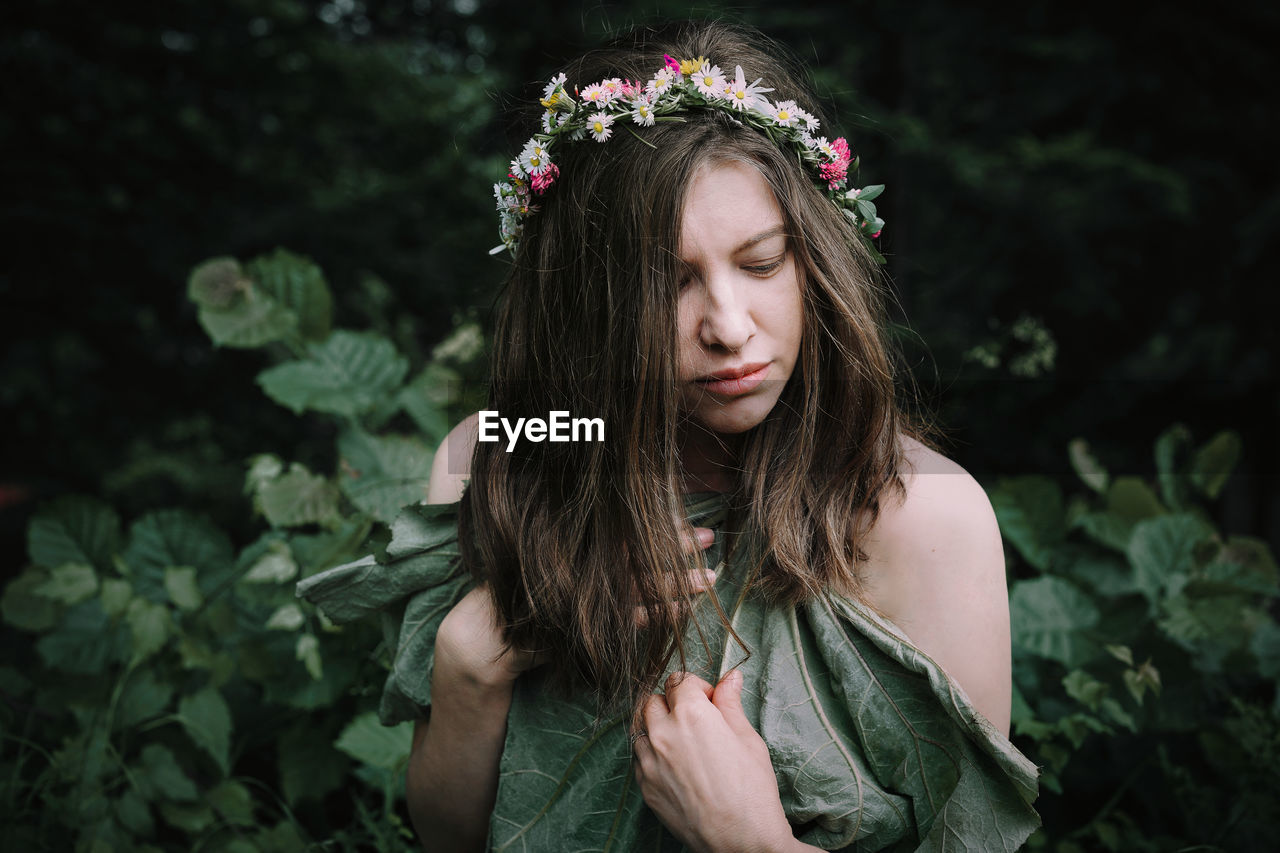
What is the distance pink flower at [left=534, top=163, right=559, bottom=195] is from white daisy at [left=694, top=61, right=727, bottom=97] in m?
0.23

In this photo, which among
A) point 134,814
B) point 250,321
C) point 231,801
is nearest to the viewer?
point 134,814

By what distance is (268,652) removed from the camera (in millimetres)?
1881

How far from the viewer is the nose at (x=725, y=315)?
43.5 inches

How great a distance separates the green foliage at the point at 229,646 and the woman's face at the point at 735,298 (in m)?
0.92

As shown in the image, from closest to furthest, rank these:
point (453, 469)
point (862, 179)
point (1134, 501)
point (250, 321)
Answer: point (453, 469)
point (1134, 501)
point (250, 321)
point (862, 179)

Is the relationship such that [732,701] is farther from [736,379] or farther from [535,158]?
[535,158]

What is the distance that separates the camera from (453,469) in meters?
1.52

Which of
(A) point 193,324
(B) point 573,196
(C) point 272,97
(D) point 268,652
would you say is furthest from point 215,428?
(B) point 573,196

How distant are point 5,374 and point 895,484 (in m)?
3.57

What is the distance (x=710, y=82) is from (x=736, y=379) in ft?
1.33

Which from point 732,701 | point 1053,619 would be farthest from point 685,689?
point 1053,619

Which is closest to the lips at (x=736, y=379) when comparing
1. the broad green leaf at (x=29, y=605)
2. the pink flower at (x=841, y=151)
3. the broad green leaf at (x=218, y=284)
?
the pink flower at (x=841, y=151)

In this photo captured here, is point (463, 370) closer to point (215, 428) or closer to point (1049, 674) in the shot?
point (1049, 674)

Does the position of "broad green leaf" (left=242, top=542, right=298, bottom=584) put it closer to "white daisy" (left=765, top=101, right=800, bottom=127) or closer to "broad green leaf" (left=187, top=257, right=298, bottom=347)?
"broad green leaf" (left=187, top=257, right=298, bottom=347)
